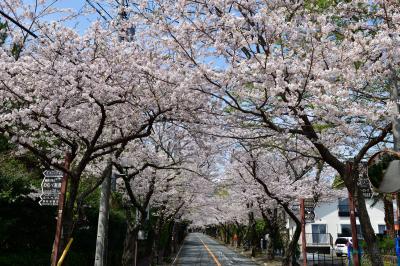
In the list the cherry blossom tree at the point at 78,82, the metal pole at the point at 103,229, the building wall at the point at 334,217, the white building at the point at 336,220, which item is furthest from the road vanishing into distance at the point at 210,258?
the cherry blossom tree at the point at 78,82

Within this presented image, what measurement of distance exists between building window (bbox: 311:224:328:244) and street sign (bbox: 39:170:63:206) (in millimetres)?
43340

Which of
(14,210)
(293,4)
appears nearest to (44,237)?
(14,210)

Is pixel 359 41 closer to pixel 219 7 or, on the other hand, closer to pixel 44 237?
pixel 219 7

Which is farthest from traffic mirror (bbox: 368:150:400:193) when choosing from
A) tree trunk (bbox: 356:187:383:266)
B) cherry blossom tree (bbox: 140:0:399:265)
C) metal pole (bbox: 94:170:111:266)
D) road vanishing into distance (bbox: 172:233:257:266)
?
road vanishing into distance (bbox: 172:233:257:266)

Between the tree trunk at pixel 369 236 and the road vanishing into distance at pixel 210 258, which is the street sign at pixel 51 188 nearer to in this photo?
the tree trunk at pixel 369 236

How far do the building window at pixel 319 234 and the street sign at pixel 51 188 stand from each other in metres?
43.3

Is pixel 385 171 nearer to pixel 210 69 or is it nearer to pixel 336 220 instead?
pixel 210 69

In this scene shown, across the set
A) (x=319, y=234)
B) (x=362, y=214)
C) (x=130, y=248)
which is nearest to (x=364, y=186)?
(x=362, y=214)

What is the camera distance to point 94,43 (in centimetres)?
875

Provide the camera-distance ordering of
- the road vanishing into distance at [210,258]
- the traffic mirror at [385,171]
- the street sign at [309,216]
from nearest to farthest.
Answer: the traffic mirror at [385,171] < the street sign at [309,216] < the road vanishing into distance at [210,258]

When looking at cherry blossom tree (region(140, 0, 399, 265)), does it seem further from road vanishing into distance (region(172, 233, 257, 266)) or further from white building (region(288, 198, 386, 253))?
white building (region(288, 198, 386, 253))

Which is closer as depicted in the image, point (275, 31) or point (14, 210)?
point (275, 31)

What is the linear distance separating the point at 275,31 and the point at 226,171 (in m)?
20.2

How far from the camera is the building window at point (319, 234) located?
47791 millimetres
